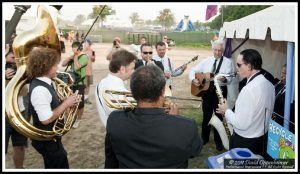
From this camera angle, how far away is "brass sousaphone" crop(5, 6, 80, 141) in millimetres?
2520

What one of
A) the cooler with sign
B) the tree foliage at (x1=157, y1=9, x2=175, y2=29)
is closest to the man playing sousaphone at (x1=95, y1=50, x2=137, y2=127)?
the cooler with sign

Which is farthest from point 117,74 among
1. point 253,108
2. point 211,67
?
point 211,67

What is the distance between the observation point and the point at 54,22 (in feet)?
9.37

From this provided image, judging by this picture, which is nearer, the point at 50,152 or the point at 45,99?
the point at 45,99

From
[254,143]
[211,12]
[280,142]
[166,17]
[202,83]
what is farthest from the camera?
[166,17]

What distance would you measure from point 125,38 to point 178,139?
122ft

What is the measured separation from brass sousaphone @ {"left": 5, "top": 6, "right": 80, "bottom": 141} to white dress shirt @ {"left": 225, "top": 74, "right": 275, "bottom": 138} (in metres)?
Answer: 1.77

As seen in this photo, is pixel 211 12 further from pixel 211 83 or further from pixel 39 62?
pixel 39 62

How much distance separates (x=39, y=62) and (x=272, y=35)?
8.90 feet

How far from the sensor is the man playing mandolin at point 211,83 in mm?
4984

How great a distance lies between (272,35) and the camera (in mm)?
3391

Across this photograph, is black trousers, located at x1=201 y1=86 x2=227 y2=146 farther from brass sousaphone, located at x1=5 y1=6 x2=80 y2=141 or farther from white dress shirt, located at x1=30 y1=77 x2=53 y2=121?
white dress shirt, located at x1=30 y1=77 x2=53 y2=121

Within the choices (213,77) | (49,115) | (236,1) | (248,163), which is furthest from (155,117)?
(213,77)

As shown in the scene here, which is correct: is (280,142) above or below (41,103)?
below
